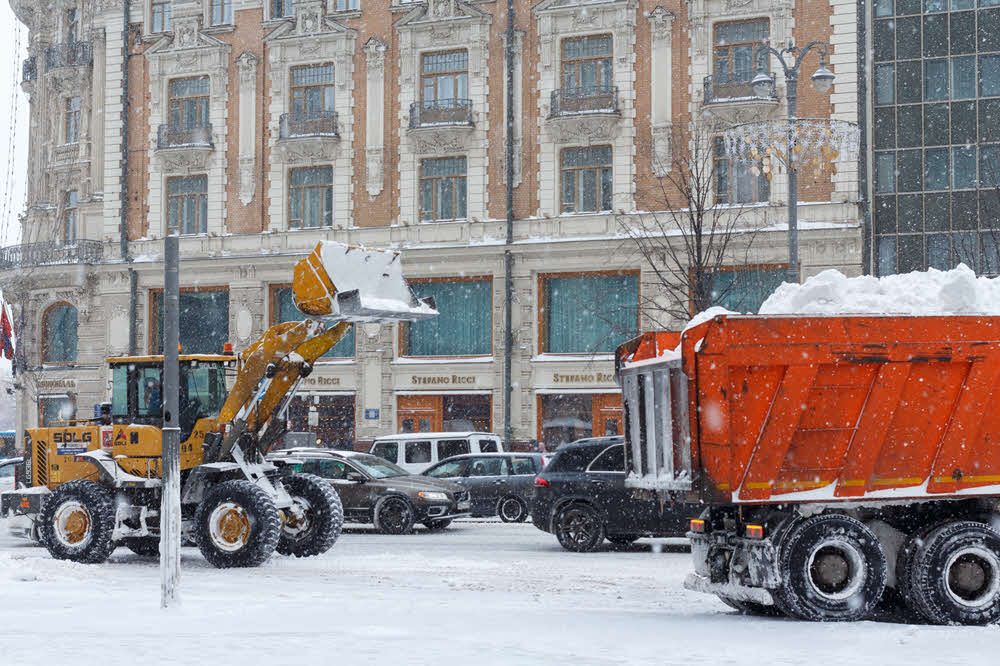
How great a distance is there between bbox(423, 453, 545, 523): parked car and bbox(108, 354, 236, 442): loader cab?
798cm

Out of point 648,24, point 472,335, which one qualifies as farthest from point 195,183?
point 648,24

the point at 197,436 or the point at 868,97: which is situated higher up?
the point at 868,97

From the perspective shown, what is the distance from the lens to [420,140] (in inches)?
1513

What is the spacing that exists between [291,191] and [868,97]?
57.1 ft

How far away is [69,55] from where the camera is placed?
150 ft

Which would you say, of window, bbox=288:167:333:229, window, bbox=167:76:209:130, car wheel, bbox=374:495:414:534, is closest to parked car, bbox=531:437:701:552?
car wheel, bbox=374:495:414:534

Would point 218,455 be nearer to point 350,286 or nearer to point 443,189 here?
point 350,286

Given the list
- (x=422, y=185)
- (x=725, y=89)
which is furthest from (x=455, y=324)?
(x=725, y=89)

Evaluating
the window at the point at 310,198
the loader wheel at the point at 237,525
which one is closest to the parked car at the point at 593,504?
the loader wheel at the point at 237,525

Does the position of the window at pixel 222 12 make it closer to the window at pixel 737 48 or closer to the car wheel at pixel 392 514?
the window at pixel 737 48

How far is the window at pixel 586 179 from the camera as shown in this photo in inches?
1460

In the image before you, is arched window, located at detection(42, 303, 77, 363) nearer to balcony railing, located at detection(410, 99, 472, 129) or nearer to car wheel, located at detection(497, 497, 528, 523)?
balcony railing, located at detection(410, 99, 472, 129)

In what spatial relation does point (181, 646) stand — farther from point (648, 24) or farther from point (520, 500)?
point (648, 24)

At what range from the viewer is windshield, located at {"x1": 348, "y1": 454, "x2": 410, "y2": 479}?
22.8 meters
